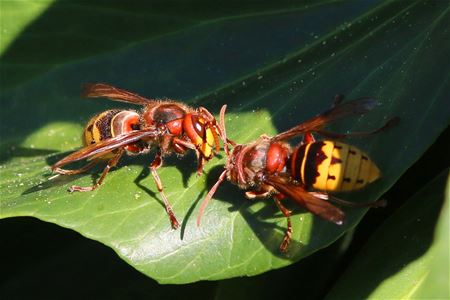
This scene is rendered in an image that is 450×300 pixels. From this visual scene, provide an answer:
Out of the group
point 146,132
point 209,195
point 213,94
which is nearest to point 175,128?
point 146,132

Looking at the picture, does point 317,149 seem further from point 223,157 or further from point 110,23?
point 110,23

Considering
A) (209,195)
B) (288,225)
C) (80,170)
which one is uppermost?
(80,170)

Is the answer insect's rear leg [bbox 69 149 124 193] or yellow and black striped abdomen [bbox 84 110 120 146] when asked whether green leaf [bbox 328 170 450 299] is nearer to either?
insect's rear leg [bbox 69 149 124 193]

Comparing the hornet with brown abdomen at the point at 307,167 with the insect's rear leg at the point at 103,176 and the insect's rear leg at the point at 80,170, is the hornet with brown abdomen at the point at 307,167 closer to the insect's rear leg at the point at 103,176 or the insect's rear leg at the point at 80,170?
the insect's rear leg at the point at 103,176

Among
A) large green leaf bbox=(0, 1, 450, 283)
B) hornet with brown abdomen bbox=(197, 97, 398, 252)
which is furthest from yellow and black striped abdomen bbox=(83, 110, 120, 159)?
hornet with brown abdomen bbox=(197, 97, 398, 252)

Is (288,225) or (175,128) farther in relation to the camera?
(175,128)

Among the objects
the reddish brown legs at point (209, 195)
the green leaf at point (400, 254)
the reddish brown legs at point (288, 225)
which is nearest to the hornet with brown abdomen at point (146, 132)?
the reddish brown legs at point (209, 195)

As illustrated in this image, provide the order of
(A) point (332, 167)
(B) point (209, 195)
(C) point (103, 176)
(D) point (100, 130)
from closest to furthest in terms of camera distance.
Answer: (A) point (332, 167) → (B) point (209, 195) → (C) point (103, 176) → (D) point (100, 130)

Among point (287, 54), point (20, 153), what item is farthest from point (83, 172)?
point (287, 54)

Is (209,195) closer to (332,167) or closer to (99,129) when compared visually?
(332,167)
